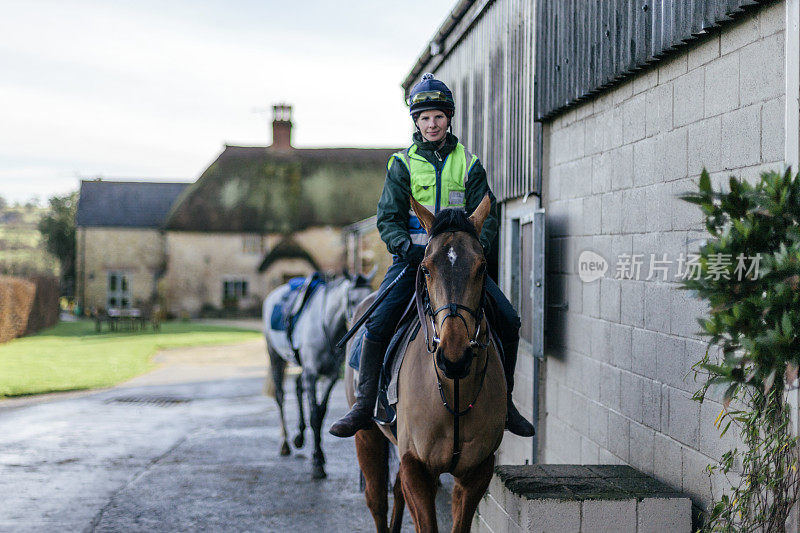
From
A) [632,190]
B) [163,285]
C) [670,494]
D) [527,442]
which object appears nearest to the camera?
[670,494]

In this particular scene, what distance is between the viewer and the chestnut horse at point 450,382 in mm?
3840

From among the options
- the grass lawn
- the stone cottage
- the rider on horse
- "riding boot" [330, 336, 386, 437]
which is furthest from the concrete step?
the stone cottage

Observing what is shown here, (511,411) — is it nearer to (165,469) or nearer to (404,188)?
(404,188)

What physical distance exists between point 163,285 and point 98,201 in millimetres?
10995

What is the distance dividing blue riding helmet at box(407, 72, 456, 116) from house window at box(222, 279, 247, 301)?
122 feet

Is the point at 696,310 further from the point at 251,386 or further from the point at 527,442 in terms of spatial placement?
the point at 251,386

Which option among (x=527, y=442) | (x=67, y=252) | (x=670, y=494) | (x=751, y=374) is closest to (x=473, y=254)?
(x=751, y=374)

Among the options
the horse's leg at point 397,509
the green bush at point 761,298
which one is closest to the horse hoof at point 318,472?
the horse's leg at point 397,509

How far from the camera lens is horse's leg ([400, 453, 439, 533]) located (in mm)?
4289

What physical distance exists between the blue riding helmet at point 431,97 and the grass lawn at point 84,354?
12.4 meters

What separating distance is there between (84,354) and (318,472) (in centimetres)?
1569

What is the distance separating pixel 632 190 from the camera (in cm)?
569

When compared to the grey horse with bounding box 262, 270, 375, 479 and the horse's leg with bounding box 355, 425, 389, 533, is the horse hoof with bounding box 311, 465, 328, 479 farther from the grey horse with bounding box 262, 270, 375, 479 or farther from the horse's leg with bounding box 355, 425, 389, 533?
the horse's leg with bounding box 355, 425, 389, 533

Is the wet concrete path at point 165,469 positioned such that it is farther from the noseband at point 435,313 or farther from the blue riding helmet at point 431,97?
the blue riding helmet at point 431,97
